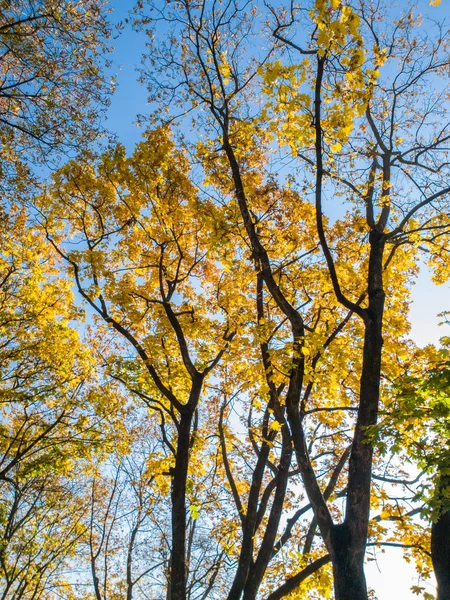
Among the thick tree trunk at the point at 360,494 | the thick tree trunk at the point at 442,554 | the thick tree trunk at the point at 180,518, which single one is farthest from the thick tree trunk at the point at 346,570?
the thick tree trunk at the point at 180,518

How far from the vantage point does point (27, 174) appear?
22.0 ft

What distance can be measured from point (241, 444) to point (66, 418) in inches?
171

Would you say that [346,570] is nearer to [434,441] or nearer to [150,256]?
[434,441]

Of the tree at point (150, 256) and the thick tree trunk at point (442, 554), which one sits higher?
the tree at point (150, 256)

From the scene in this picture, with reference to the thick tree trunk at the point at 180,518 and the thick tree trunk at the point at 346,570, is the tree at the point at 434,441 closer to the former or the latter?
the thick tree trunk at the point at 346,570

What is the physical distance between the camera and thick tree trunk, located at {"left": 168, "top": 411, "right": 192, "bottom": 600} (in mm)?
6449

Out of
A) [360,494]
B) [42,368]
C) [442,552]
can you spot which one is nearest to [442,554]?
[442,552]

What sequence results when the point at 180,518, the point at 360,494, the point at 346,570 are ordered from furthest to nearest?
the point at 180,518 → the point at 360,494 → the point at 346,570

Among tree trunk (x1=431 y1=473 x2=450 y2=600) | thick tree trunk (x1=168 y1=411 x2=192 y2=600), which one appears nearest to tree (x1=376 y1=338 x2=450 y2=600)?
tree trunk (x1=431 y1=473 x2=450 y2=600)

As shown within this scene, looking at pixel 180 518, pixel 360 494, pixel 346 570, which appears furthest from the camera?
pixel 180 518

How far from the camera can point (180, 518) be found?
6.85 m

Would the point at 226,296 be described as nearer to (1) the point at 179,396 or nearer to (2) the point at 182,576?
(1) the point at 179,396

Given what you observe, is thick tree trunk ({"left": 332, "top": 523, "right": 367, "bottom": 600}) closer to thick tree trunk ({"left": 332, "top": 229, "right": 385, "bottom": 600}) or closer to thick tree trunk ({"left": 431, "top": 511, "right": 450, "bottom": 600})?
thick tree trunk ({"left": 332, "top": 229, "right": 385, "bottom": 600})

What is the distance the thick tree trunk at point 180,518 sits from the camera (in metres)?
6.45
